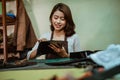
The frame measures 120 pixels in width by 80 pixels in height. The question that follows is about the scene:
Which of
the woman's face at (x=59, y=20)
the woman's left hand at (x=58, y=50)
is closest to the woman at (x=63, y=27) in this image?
the woman's face at (x=59, y=20)

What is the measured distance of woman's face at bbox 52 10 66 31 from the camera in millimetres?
1555

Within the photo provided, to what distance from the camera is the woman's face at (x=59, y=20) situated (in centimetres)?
155

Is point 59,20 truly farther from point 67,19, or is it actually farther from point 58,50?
point 58,50

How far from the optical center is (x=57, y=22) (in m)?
1.55

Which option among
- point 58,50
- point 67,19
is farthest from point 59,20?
point 58,50

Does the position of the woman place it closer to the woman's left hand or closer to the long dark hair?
the long dark hair

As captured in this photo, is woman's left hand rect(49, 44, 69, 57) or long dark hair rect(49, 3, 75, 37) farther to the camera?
long dark hair rect(49, 3, 75, 37)

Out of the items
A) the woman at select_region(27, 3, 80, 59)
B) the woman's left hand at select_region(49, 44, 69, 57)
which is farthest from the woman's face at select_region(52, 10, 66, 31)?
the woman's left hand at select_region(49, 44, 69, 57)

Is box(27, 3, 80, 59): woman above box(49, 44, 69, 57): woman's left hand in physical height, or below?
above

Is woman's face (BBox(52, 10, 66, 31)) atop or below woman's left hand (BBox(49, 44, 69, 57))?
atop

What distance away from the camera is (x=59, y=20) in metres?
1.55

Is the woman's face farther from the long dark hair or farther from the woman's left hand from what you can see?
the woman's left hand

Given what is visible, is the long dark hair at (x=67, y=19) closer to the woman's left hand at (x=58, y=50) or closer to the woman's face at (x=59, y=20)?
the woman's face at (x=59, y=20)

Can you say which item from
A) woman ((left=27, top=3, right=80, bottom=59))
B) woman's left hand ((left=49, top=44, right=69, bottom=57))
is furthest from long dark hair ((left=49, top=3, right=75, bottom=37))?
woman's left hand ((left=49, top=44, right=69, bottom=57))
